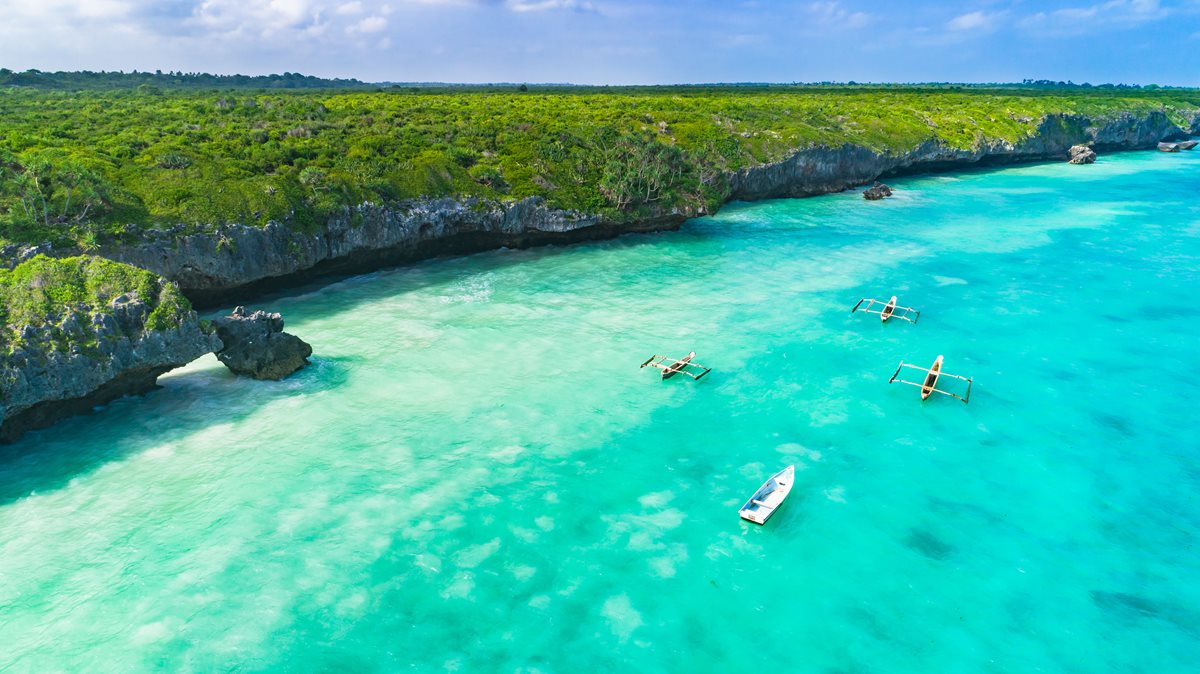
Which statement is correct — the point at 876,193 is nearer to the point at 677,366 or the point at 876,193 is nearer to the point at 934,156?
the point at 934,156

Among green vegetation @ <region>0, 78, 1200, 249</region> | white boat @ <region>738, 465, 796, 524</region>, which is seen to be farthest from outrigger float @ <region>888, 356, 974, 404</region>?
green vegetation @ <region>0, 78, 1200, 249</region>

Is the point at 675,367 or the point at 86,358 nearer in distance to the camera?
the point at 86,358

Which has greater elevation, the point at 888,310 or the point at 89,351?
the point at 89,351

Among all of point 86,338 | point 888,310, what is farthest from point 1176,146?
point 86,338

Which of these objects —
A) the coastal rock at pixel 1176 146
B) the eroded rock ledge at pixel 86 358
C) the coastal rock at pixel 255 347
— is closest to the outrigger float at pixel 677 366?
Answer: the coastal rock at pixel 255 347

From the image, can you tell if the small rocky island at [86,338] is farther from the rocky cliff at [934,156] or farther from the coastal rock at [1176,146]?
the coastal rock at [1176,146]

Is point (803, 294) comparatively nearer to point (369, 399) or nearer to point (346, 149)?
point (369, 399)
